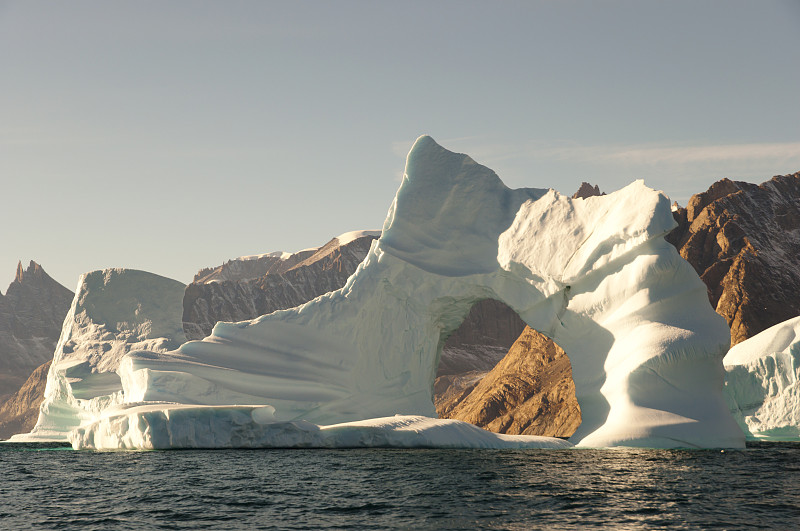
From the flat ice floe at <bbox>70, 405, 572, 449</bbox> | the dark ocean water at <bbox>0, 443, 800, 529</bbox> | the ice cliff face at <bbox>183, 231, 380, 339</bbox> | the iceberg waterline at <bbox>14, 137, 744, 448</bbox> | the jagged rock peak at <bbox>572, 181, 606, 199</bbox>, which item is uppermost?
the jagged rock peak at <bbox>572, 181, 606, 199</bbox>

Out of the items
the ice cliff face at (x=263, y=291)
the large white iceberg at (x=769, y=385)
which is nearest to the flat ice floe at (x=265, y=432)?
the large white iceberg at (x=769, y=385)

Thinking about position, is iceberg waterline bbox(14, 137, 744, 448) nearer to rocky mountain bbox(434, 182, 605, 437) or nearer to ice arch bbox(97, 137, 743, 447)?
ice arch bbox(97, 137, 743, 447)

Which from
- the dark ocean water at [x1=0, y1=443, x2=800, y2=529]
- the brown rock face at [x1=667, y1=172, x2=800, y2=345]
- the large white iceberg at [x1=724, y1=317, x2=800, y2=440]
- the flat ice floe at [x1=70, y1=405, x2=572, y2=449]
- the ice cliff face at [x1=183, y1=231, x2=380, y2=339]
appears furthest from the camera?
the ice cliff face at [x1=183, y1=231, x2=380, y2=339]

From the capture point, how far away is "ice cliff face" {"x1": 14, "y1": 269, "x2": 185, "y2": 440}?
59.0 meters

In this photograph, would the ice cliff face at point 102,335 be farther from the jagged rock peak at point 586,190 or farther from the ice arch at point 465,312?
the jagged rock peak at point 586,190

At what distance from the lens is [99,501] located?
21797 millimetres

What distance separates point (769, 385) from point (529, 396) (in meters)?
33.5

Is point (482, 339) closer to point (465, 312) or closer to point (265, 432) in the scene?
point (465, 312)

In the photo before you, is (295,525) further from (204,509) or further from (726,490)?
(726,490)

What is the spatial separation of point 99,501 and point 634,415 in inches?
838

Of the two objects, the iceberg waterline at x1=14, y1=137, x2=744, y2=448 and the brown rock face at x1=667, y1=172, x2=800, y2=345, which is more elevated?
the brown rock face at x1=667, y1=172, x2=800, y2=345

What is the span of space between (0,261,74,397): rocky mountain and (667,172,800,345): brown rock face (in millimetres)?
130193

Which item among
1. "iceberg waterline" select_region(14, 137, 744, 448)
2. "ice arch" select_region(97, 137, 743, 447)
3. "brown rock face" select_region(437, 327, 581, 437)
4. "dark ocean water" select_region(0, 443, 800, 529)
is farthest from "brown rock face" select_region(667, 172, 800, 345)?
"dark ocean water" select_region(0, 443, 800, 529)

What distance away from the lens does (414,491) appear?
22516 millimetres
